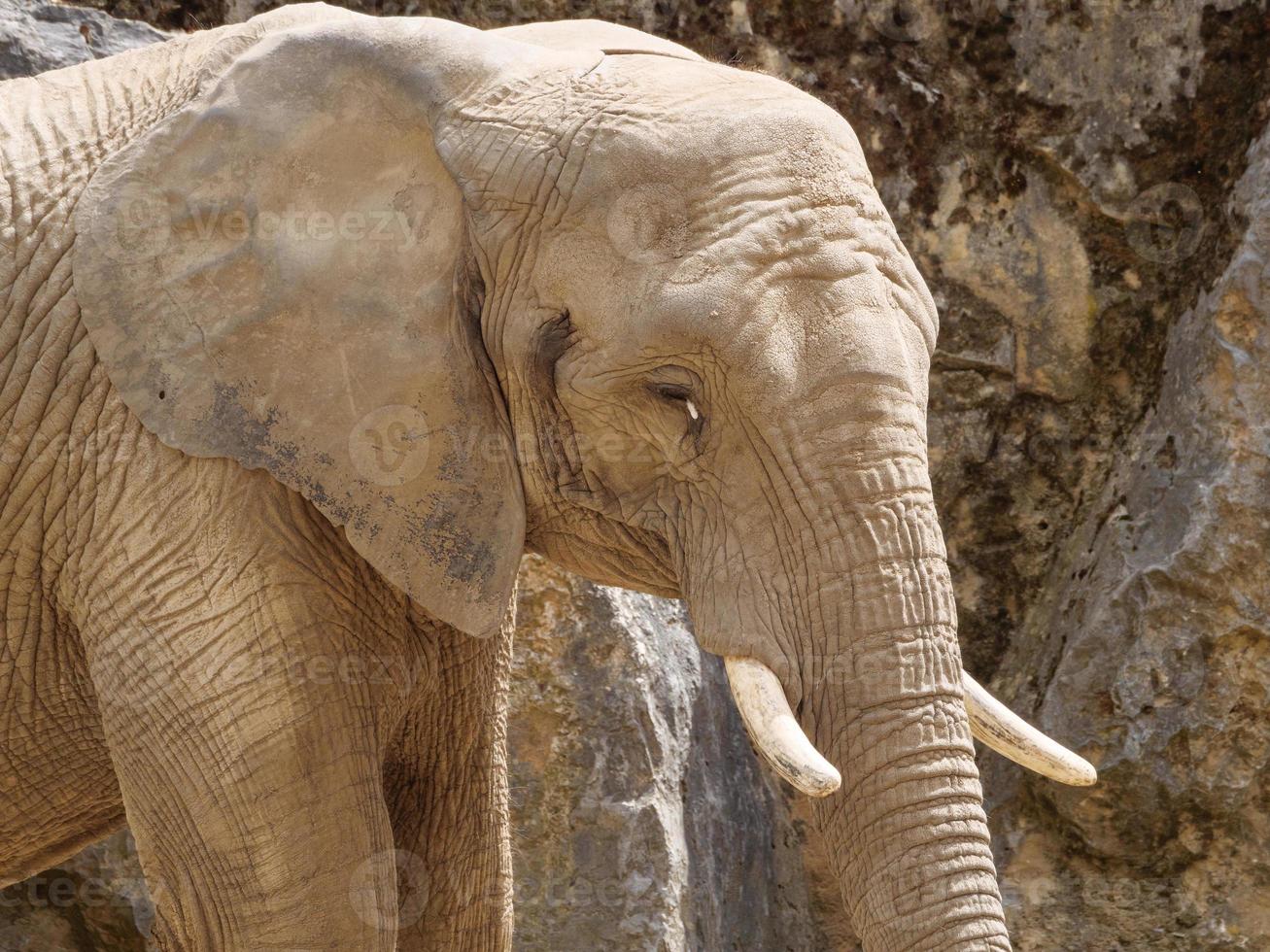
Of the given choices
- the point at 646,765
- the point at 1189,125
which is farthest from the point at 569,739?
the point at 1189,125

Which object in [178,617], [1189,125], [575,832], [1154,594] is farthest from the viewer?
[1189,125]

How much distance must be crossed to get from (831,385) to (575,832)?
2316mm

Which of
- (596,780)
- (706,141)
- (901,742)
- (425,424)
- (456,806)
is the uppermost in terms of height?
(706,141)

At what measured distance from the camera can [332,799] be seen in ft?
9.98

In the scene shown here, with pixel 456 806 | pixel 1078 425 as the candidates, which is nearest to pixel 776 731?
pixel 456 806

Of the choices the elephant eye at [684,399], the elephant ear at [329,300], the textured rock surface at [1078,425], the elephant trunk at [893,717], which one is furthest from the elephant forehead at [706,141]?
the textured rock surface at [1078,425]

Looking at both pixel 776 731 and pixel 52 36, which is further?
pixel 52 36

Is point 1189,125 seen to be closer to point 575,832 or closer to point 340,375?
point 575,832

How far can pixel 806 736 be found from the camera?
267cm

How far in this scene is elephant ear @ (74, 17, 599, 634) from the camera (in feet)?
9.70

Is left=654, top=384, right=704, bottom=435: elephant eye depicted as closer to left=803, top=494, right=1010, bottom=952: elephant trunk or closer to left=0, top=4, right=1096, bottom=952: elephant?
left=0, top=4, right=1096, bottom=952: elephant

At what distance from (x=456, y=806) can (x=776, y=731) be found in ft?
4.14

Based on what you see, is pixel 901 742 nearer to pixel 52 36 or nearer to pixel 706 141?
pixel 706 141

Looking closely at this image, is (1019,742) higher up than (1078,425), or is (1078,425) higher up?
(1019,742)
